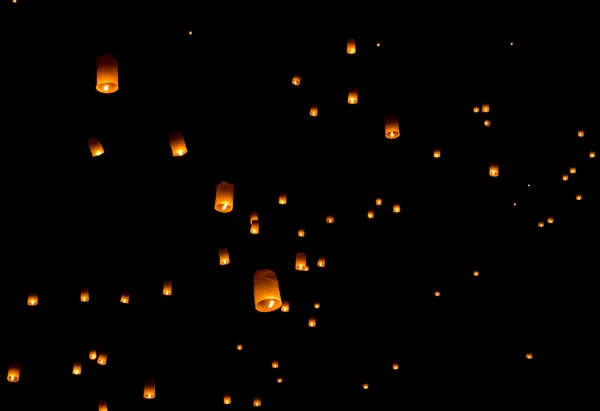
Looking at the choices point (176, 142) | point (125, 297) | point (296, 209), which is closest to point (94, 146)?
point (176, 142)

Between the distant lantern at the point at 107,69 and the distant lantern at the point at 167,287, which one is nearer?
the distant lantern at the point at 107,69

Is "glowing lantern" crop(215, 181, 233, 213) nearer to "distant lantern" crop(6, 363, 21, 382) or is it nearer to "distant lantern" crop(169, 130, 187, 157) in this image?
"distant lantern" crop(169, 130, 187, 157)

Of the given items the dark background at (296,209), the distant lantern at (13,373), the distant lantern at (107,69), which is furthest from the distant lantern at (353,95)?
the distant lantern at (13,373)

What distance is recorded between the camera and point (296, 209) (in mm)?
4582

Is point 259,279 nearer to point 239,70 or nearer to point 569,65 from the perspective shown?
point 239,70

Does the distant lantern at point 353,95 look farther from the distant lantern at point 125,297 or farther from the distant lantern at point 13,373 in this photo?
the distant lantern at point 13,373

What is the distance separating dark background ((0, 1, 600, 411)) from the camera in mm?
4082

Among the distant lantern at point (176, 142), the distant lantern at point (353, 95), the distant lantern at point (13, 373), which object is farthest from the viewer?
the distant lantern at point (353, 95)

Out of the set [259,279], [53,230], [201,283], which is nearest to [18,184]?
[53,230]

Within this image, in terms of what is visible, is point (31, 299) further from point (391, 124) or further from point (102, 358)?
point (391, 124)

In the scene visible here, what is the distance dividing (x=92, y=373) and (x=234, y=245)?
1.38 m

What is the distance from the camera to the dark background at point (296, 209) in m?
4.08

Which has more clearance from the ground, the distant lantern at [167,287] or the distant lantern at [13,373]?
the distant lantern at [167,287]

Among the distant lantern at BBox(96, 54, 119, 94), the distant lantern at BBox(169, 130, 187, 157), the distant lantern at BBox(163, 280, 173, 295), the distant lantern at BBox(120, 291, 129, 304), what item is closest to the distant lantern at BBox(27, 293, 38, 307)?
the distant lantern at BBox(120, 291, 129, 304)
